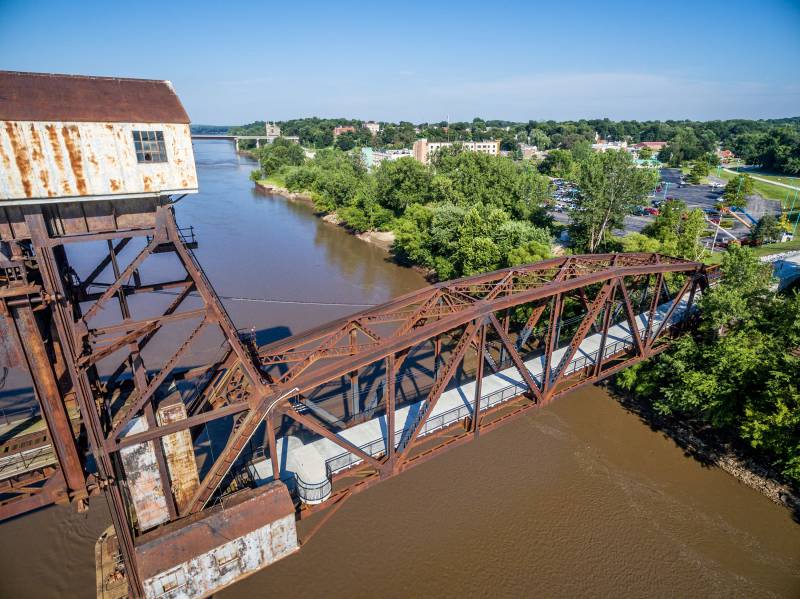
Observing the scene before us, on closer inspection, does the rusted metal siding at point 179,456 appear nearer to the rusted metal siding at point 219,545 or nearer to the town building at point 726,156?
the rusted metal siding at point 219,545

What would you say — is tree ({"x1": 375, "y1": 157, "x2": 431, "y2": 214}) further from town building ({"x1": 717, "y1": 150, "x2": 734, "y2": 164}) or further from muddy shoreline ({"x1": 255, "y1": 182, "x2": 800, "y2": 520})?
town building ({"x1": 717, "y1": 150, "x2": 734, "y2": 164})

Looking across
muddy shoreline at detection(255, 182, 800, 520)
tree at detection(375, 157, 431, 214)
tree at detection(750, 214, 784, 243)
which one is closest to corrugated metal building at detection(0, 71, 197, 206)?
muddy shoreline at detection(255, 182, 800, 520)

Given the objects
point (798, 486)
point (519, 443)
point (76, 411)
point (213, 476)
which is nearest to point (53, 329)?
point (76, 411)

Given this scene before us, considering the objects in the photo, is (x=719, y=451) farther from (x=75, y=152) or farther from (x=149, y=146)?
(x=75, y=152)

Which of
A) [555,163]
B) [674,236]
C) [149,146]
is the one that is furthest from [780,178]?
[149,146]

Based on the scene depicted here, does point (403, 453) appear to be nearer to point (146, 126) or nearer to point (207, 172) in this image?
point (146, 126)

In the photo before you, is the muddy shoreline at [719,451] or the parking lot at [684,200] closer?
the muddy shoreline at [719,451]

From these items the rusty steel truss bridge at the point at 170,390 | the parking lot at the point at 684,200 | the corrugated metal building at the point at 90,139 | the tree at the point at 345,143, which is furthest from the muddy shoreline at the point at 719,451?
the tree at the point at 345,143
